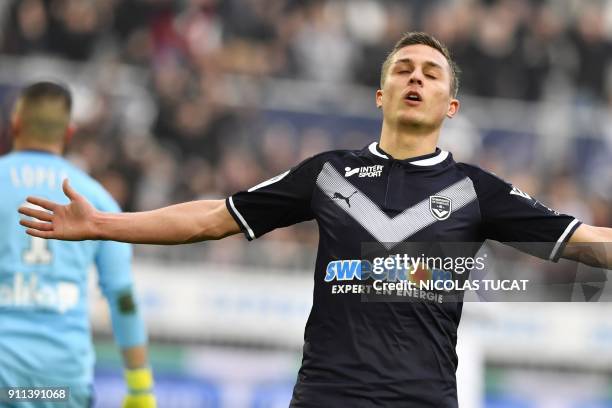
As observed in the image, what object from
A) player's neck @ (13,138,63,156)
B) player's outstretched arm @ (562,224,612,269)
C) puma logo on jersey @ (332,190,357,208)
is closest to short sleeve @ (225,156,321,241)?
puma logo on jersey @ (332,190,357,208)

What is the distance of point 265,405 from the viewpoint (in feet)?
38.7

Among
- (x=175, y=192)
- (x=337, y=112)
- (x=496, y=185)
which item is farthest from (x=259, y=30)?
(x=496, y=185)

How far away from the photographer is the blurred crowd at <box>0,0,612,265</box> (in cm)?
1310

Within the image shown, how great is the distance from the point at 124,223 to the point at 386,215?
1.05 meters

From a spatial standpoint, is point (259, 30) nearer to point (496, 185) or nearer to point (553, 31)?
point (553, 31)

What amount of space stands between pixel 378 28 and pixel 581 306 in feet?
17.8

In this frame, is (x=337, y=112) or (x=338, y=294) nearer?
(x=338, y=294)

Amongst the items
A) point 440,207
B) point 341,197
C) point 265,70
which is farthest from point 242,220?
point 265,70

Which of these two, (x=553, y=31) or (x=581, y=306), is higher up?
(x=553, y=31)

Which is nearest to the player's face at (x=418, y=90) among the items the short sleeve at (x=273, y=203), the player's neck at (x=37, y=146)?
the short sleeve at (x=273, y=203)

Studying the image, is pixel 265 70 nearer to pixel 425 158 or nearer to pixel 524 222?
pixel 425 158

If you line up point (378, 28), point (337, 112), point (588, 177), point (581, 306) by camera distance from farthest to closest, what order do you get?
point (378, 28), point (588, 177), point (337, 112), point (581, 306)

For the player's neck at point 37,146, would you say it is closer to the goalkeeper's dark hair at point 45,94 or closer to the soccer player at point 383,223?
the goalkeeper's dark hair at point 45,94

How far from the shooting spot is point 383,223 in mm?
5055
